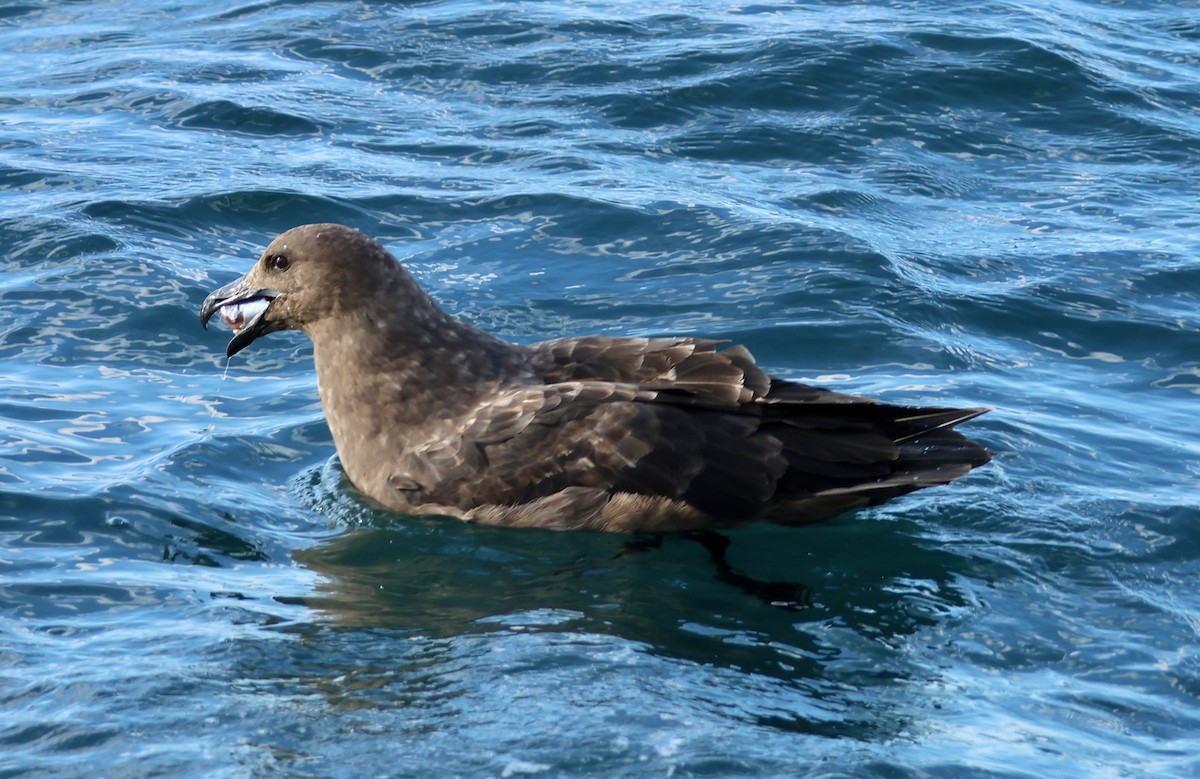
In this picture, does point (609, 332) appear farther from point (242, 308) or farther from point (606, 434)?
point (606, 434)

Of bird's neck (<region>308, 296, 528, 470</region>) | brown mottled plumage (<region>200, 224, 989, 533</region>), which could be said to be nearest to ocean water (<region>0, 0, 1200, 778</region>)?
brown mottled plumage (<region>200, 224, 989, 533</region>)

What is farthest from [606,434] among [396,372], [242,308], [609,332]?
[609,332]

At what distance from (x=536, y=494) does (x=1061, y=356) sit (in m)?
3.52

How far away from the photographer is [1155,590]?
20.2ft

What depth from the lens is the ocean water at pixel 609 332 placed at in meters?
5.19

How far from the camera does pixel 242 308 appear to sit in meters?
7.42

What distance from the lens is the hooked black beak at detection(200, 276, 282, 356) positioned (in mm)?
7383

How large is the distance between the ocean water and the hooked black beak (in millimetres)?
567

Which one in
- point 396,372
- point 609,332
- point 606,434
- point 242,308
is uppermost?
point 242,308

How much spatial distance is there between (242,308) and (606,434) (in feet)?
6.31

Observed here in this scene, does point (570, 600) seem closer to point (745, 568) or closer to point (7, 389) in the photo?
point (745, 568)

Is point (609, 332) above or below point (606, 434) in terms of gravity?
below

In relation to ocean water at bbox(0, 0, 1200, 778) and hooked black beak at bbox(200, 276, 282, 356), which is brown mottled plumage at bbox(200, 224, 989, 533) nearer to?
ocean water at bbox(0, 0, 1200, 778)

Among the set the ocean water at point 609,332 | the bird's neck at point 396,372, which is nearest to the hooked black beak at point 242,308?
the bird's neck at point 396,372
